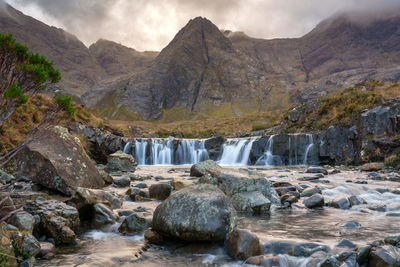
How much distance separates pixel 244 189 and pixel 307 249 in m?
4.47

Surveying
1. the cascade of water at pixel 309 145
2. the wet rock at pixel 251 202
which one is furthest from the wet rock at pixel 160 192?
the cascade of water at pixel 309 145

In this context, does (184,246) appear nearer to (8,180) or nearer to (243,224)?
(243,224)

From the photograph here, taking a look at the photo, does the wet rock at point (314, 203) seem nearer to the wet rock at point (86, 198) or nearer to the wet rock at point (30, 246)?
the wet rock at point (86, 198)

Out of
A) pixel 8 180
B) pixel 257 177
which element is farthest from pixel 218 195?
pixel 8 180

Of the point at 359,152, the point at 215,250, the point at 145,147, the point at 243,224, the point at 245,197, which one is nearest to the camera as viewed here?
the point at 215,250

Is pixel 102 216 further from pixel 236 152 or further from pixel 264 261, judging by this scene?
pixel 236 152

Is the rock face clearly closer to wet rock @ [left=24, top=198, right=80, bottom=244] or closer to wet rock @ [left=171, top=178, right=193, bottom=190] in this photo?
wet rock @ [left=171, top=178, right=193, bottom=190]

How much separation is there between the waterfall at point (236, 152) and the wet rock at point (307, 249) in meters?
32.5

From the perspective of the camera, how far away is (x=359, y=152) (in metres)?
28.0

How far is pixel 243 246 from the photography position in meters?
6.23

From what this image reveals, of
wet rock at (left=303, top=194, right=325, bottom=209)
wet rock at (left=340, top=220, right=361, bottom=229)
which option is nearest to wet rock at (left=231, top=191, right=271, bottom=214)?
wet rock at (left=303, top=194, right=325, bottom=209)

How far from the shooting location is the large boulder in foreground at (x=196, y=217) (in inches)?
264

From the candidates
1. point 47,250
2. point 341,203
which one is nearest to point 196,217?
point 47,250

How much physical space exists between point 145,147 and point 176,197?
120ft
